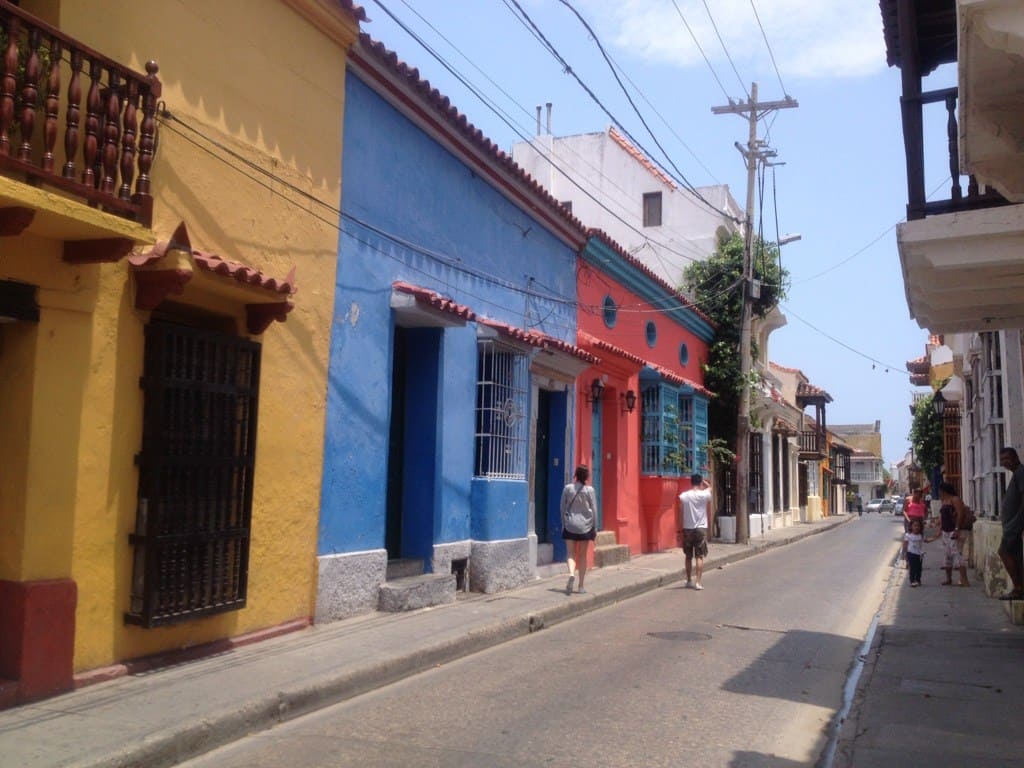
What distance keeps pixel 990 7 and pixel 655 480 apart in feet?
43.2

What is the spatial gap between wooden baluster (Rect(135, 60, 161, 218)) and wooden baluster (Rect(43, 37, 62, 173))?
0.63m

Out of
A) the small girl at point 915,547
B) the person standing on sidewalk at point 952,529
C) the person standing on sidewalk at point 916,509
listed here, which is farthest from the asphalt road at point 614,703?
the person standing on sidewalk at point 916,509

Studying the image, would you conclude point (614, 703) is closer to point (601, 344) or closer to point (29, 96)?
point (29, 96)

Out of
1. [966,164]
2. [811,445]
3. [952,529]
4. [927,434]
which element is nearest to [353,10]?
[966,164]

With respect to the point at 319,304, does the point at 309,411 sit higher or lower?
lower

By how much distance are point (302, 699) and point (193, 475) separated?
191 centimetres

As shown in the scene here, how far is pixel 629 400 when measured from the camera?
54.6 feet

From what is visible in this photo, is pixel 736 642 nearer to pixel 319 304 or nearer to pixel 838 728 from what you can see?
pixel 838 728

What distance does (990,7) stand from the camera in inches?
195

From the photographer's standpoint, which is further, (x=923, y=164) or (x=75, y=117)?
(x=923, y=164)

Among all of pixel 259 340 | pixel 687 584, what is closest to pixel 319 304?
pixel 259 340

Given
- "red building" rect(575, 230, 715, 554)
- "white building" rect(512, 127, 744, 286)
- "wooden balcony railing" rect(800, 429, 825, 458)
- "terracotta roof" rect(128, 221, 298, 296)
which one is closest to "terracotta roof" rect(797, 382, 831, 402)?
"wooden balcony railing" rect(800, 429, 825, 458)

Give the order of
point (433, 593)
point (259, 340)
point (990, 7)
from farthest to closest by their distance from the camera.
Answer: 1. point (433, 593)
2. point (259, 340)
3. point (990, 7)

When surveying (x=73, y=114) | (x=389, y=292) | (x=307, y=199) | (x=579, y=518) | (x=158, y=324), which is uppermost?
(x=307, y=199)
